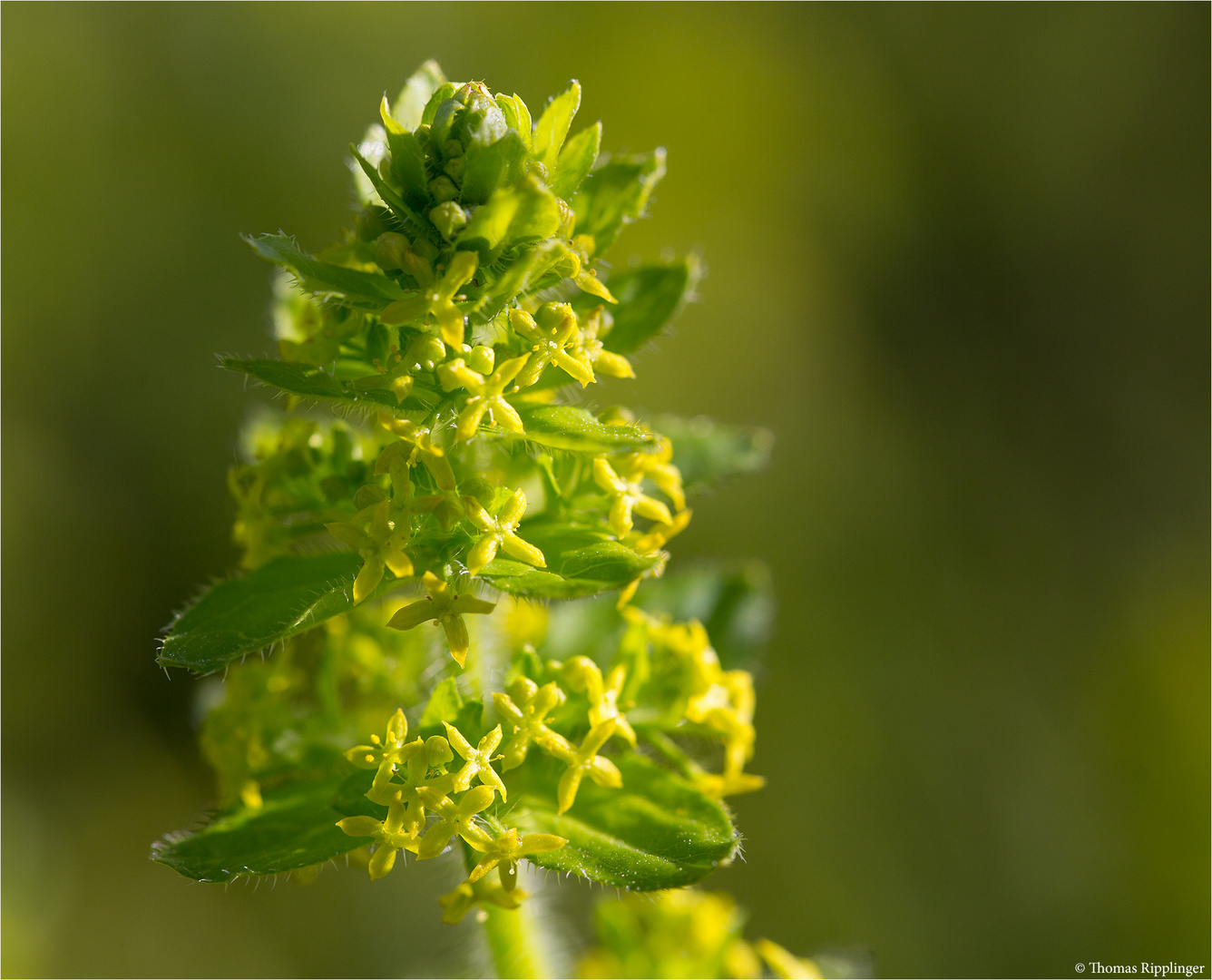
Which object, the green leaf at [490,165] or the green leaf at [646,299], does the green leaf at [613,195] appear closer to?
the green leaf at [646,299]

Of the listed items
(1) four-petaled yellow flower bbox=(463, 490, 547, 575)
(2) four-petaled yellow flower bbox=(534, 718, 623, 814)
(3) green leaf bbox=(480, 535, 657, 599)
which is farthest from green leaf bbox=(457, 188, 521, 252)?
(2) four-petaled yellow flower bbox=(534, 718, 623, 814)

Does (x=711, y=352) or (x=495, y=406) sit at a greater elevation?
(x=711, y=352)

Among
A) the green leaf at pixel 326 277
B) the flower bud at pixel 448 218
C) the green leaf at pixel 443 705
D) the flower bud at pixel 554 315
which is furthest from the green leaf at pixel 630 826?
the flower bud at pixel 448 218

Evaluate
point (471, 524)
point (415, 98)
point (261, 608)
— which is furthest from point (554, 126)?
point (261, 608)

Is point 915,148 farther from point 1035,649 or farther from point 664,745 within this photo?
point 664,745

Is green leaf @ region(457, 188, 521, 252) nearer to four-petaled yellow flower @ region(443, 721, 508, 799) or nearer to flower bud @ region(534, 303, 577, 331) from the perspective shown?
flower bud @ region(534, 303, 577, 331)

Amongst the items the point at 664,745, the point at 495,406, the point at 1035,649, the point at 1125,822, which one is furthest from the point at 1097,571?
the point at 495,406

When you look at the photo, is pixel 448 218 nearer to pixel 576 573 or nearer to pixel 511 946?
pixel 576 573

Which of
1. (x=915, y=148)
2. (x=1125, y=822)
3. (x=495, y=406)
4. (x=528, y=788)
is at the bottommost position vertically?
(x=1125, y=822)
